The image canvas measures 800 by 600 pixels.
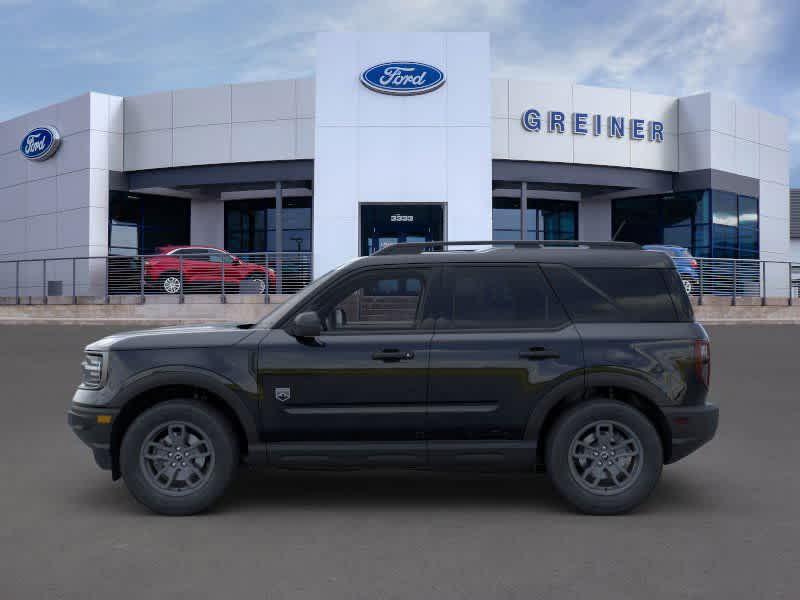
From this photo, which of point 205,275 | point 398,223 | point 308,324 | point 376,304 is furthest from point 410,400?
point 398,223

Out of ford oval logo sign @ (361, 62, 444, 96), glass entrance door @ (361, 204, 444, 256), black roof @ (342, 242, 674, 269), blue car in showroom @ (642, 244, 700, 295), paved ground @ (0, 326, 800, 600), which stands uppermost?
ford oval logo sign @ (361, 62, 444, 96)

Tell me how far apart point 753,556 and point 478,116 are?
23.3 m

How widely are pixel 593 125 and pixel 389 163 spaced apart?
9351mm

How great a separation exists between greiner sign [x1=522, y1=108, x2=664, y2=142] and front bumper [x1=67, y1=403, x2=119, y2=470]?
87.5 ft

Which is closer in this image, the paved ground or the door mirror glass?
the paved ground

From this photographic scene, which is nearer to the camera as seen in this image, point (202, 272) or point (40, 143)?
point (202, 272)

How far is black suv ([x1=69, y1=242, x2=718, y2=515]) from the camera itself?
5441 mm

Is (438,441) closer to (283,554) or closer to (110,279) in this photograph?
(283,554)

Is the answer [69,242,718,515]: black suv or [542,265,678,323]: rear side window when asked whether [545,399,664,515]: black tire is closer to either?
[69,242,718,515]: black suv

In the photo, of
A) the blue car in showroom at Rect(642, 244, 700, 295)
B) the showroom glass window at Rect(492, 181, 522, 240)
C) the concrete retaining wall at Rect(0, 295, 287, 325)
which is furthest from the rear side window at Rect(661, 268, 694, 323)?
the showroom glass window at Rect(492, 181, 522, 240)

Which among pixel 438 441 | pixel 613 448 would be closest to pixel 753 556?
pixel 613 448

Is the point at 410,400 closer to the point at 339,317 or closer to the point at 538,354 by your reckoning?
the point at 339,317

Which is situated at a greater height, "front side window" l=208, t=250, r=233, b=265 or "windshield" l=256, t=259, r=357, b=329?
"front side window" l=208, t=250, r=233, b=265

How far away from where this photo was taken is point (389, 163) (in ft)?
87.1
